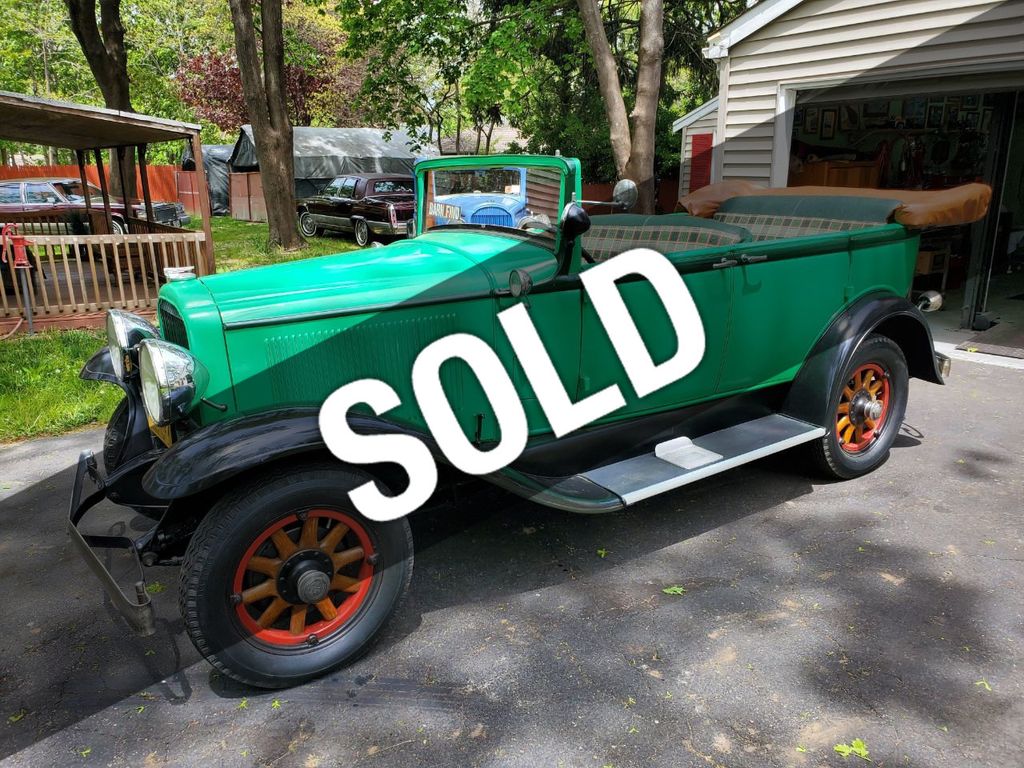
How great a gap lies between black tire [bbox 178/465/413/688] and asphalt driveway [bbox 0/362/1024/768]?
129 mm

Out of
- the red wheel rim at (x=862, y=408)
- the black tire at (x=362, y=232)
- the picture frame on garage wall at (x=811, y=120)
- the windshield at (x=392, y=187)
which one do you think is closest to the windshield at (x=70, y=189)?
the black tire at (x=362, y=232)

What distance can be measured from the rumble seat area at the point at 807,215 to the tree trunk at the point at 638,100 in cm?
472

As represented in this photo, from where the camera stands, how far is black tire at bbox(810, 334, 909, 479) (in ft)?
13.4

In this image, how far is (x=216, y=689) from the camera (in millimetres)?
2711

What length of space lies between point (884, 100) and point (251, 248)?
426 inches

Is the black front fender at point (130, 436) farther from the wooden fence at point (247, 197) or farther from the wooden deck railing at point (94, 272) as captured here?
the wooden fence at point (247, 197)

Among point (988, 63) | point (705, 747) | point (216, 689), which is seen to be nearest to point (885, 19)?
point (988, 63)

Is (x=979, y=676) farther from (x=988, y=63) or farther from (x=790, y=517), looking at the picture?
(x=988, y=63)

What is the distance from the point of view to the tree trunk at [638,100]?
30.5ft

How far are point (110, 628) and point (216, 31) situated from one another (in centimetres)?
3473

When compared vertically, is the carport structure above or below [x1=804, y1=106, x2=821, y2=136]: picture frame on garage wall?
below

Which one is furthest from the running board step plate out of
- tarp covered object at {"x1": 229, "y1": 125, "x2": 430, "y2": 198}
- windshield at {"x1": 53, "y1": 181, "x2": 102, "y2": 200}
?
tarp covered object at {"x1": 229, "y1": 125, "x2": 430, "y2": 198}

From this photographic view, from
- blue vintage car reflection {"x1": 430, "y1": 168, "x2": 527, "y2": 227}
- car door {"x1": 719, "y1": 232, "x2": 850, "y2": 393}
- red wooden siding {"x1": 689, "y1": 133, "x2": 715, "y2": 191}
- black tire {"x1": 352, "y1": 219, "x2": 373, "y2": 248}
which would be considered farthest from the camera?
red wooden siding {"x1": 689, "y1": 133, "x2": 715, "y2": 191}

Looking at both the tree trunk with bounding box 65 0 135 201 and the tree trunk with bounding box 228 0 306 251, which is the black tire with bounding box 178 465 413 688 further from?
the tree trunk with bounding box 65 0 135 201
